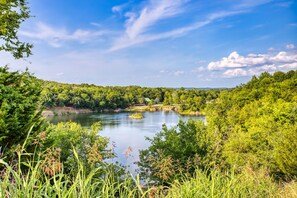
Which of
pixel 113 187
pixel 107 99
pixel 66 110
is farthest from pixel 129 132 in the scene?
pixel 107 99

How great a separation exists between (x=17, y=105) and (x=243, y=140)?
60.3 feet

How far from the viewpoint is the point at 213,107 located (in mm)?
38594

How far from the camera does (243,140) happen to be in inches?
907

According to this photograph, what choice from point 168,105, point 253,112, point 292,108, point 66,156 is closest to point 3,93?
point 66,156

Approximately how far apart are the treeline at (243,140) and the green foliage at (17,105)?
3.76 m

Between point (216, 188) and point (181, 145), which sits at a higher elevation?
point (216, 188)

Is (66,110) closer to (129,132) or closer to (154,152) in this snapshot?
(129,132)

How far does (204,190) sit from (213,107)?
36593 mm

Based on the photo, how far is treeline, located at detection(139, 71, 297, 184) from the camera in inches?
618

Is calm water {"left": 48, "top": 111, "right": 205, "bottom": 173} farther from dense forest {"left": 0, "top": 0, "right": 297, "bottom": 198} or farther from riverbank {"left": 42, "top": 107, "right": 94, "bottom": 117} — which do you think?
riverbank {"left": 42, "top": 107, "right": 94, "bottom": 117}

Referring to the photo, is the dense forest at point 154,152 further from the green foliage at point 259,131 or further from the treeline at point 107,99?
the treeline at point 107,99

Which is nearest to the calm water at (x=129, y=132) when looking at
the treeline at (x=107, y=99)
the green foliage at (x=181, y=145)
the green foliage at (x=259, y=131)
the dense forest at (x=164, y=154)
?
the green foliage at (x=181, y=145)

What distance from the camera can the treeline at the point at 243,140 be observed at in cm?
1570

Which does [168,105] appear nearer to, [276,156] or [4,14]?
[276,156]
